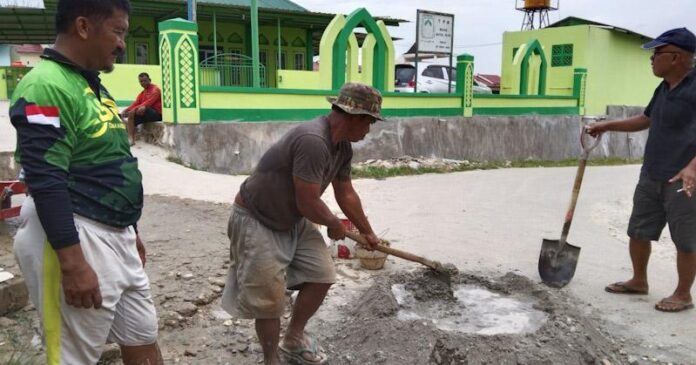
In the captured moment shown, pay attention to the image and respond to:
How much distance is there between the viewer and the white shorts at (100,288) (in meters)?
1.86

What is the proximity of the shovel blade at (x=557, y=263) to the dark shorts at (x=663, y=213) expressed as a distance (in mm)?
456

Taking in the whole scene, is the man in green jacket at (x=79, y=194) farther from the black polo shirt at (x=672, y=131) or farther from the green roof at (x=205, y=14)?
the green roof at (x=205, y=14)

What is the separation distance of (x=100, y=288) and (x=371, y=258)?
288 centimetres

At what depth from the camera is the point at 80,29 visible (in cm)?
189

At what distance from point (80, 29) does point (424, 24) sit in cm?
1362

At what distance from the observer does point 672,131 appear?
384 cm

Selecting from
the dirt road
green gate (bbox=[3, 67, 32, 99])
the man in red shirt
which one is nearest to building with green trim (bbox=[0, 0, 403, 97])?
green gate (bbox=[3, 67, 32, 99])

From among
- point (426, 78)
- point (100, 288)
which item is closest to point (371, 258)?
point (100, 288)

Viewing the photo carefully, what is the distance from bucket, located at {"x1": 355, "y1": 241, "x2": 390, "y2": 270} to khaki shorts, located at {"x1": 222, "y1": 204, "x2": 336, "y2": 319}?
1616 millimetres

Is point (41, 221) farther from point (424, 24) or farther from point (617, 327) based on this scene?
point (424, 24)

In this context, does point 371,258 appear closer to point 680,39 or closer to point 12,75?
point 680,39

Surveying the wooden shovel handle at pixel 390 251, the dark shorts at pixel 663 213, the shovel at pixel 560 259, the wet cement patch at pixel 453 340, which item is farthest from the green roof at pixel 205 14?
the dark shorts at pixel 663 213

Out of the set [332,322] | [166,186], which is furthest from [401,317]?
[166,186]

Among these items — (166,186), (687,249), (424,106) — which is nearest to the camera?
(687,249)
